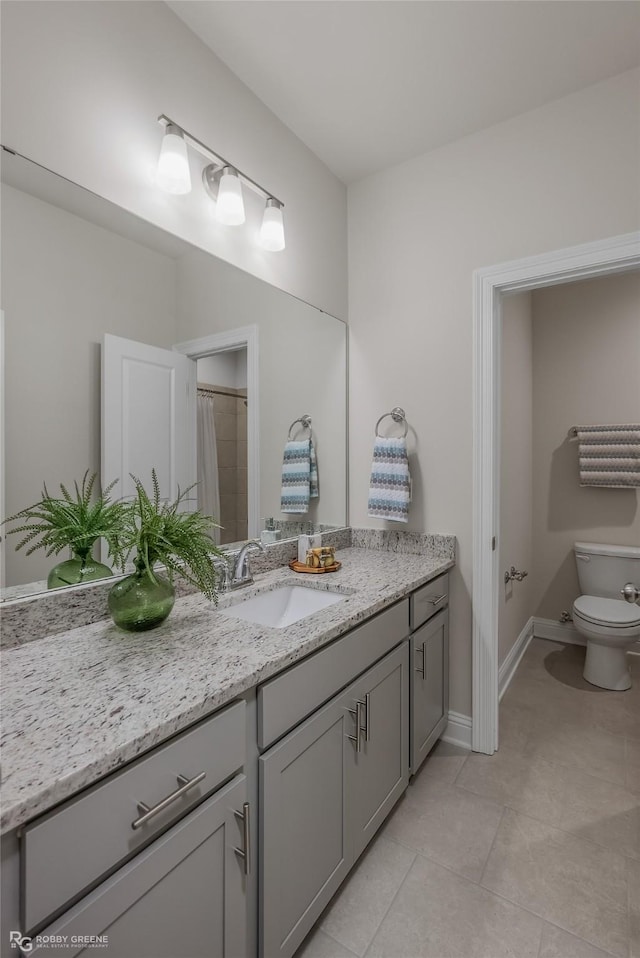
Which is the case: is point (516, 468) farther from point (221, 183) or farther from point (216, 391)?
point (221, 183)

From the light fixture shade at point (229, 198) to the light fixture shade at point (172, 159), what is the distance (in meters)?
0.18

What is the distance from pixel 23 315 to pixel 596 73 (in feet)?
7.04

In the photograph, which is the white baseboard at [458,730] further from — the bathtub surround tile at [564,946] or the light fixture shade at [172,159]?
the light fixture shade at [172,159]

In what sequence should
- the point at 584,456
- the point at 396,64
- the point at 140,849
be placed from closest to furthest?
the point at 140,849 < the point at 396,64 < the point at 584,456

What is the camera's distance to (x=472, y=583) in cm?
205

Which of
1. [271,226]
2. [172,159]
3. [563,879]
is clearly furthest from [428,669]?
[172,159]

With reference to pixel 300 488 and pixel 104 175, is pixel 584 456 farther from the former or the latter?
pixel 104 175

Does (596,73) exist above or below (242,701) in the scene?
above

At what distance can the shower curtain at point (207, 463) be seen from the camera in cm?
165

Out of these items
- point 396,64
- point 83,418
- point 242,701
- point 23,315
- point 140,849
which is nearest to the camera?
point 140,849

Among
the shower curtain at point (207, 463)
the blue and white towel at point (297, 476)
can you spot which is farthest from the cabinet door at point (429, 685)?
the shower curtain at point (207, 463)

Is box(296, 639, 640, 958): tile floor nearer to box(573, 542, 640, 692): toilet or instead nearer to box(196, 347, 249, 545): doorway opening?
box(573, 542, 640, 692): toilet

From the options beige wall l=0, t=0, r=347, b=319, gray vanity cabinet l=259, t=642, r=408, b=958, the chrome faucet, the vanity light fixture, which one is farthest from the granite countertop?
the vanity light fixture

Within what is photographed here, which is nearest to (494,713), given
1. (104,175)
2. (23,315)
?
(23,315)
